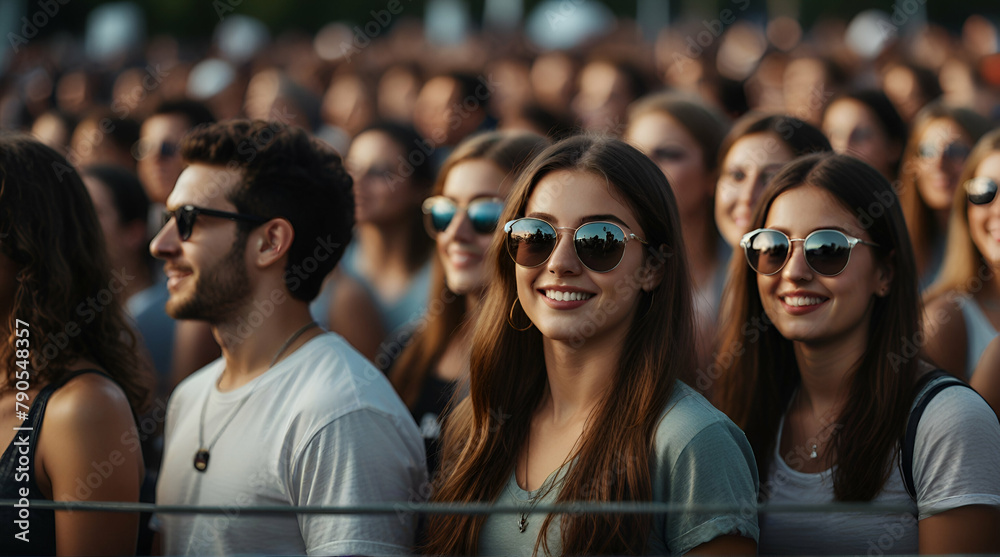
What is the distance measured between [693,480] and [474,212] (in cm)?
199

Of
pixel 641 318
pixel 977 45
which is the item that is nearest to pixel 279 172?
pixel 641 318

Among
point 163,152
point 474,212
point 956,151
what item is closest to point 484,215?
point 474,212

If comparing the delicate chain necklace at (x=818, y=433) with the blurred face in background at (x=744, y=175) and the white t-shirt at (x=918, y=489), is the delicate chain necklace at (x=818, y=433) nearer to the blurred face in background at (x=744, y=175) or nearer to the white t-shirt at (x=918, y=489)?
the white t-shirt at (x=918, y=489)

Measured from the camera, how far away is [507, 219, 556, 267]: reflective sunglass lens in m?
2.54

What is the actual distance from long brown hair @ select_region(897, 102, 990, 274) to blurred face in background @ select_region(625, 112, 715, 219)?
40.6 inches

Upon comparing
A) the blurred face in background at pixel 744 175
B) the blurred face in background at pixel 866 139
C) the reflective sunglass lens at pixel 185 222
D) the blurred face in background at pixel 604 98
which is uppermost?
the blurred face in background at pixel 604 98

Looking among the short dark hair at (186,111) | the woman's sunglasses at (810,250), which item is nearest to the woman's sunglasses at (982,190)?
the woman's sunglasses at (810,250)

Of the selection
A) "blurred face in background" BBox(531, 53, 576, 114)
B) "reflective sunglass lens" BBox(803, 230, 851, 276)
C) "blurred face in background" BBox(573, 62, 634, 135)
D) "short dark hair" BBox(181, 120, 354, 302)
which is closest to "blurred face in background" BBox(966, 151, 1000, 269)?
"reflective sunglass lens" BBox(803, 230, 851, 276)

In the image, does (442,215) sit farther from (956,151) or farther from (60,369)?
(956,151)

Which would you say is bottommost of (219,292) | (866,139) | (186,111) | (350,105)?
(219,292)

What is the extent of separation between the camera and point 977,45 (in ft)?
35.6

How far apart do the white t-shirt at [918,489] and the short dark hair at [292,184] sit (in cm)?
163

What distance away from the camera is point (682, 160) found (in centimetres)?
473

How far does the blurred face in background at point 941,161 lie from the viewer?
4691 millimetres
